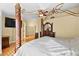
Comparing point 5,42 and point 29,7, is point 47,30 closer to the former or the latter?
point 29,7

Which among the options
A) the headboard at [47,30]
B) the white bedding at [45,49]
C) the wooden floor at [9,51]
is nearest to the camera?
the white bedding at [45,49]

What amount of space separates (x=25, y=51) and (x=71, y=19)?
2.71 ft

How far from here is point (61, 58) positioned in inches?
52.2

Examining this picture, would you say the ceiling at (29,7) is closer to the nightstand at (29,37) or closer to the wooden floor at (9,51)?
the nightstand at (29,37)

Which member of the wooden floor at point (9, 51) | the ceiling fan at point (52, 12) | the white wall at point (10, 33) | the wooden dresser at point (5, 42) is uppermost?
the ceiling fan at point (52, 12)

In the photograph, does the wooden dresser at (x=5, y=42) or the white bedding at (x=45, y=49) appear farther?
the wooden dresser at (x=5, y=42)

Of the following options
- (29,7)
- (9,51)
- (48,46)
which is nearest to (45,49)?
(48,46)

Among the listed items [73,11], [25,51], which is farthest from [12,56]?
[73,11]

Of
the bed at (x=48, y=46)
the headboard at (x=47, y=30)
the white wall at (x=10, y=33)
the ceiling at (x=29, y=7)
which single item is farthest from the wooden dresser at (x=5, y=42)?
the headboard at (x=47, y=30)

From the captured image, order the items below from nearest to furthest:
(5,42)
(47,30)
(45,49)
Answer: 1. (45,49)
2. (5,42)
3. (47,30)

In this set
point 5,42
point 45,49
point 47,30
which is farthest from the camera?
point 47,30

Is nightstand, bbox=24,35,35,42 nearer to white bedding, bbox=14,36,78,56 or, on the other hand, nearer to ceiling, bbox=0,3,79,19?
white bedding, bbox=14,36,78,56

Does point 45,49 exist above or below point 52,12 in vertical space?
below

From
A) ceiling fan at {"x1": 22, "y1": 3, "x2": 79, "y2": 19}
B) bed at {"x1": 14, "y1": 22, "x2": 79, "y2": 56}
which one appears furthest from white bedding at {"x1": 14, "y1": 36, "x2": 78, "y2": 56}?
ceiling fan at {"x1": 22, "y1": 3, "x2": 79, "y2": 19}
